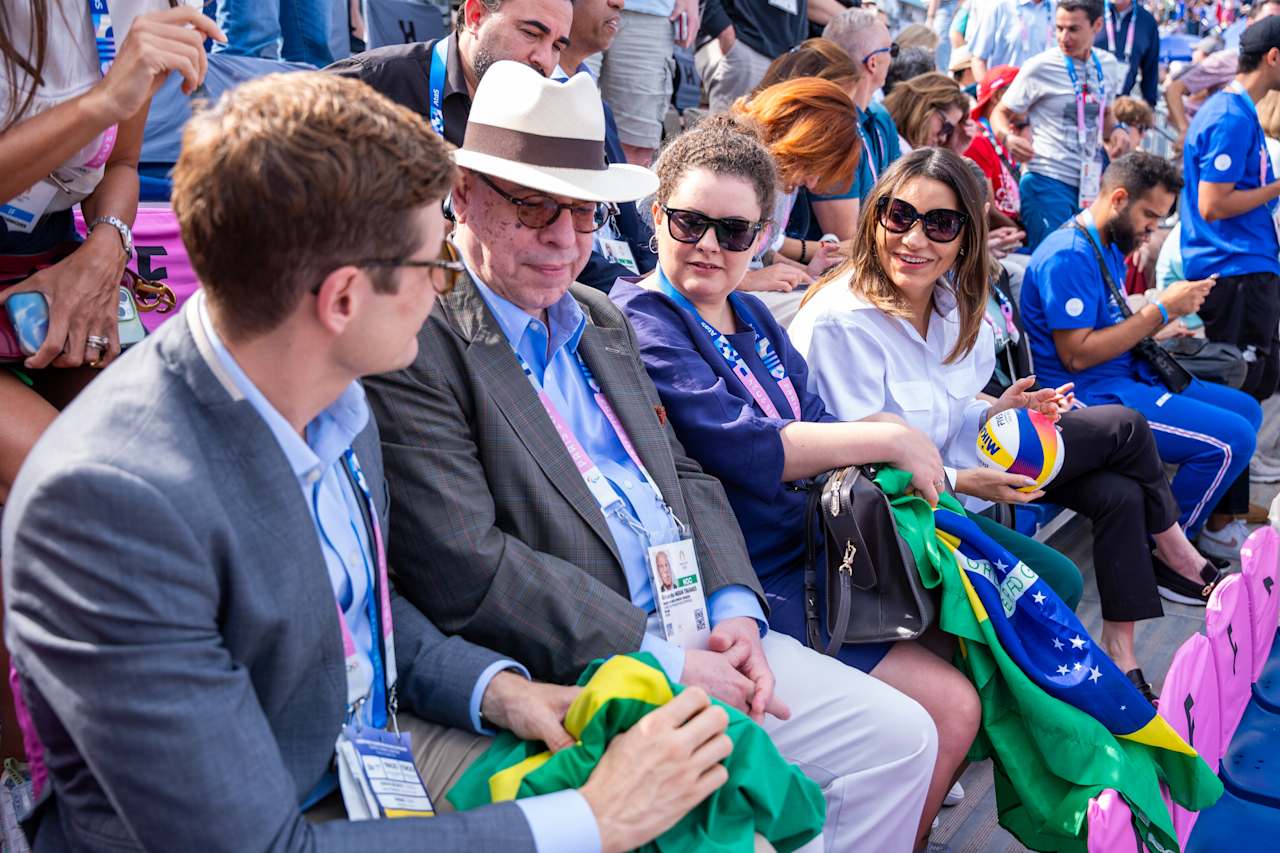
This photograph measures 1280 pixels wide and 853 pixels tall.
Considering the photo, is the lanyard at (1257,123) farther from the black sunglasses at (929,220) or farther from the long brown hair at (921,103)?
the black sunglasses at (929,220)

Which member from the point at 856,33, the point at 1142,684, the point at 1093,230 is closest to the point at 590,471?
the point at 1142,684

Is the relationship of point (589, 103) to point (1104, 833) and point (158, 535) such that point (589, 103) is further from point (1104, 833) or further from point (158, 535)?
point (1104, 833)

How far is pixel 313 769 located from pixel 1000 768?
160 cm

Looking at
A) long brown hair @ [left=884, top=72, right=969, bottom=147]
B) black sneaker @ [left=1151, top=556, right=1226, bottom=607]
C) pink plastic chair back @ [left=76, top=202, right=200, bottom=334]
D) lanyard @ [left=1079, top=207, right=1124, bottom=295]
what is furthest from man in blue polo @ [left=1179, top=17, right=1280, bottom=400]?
pink plastic chair back @ [left=76, top=202, right=200, bottom=334]

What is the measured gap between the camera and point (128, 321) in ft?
7.40

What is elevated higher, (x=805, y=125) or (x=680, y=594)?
(x=805, y=125)

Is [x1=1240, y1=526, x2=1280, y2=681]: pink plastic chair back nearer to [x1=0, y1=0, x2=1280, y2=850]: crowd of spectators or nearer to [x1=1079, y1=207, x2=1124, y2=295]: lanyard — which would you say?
[x1=0, y1=0, x2=1280, y2=850]: crowd of spectators

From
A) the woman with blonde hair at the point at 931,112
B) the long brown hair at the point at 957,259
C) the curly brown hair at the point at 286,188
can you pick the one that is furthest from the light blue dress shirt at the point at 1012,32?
the curly brown hair at the point at 286,188

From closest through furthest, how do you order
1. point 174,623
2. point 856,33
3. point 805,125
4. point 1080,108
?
1. point 174,623
2. point 805,125
3. point 856,33
4. point 1080,108

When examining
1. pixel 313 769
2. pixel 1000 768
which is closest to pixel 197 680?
pixel 313 769

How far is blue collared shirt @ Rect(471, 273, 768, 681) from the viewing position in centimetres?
215

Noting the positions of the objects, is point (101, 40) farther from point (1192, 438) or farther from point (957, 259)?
point (1192, 438)

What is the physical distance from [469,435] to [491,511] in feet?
0.48

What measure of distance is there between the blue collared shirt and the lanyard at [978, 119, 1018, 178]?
190 inches
